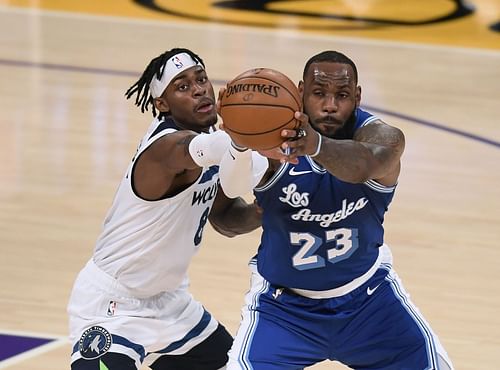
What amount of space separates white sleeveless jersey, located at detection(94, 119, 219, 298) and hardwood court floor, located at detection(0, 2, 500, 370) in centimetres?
134

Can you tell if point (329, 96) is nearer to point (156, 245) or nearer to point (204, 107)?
point (204, 107)

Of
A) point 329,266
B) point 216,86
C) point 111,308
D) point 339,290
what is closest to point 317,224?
point 329,266

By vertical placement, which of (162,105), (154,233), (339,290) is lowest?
(339,290)

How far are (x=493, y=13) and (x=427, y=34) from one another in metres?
1.82

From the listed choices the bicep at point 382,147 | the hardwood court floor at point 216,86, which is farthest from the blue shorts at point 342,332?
the hardwood court floor at point 216,86

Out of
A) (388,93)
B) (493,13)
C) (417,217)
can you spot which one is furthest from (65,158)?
(493,13)

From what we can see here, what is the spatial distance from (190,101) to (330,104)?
0.69 m

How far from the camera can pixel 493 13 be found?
55.1 feet

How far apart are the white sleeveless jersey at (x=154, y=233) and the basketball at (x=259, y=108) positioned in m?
0.83

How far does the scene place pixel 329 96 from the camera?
206 inches

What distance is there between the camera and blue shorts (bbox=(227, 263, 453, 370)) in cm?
528

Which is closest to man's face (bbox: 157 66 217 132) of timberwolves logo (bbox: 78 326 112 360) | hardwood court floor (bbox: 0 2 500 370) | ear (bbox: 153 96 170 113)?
ear (bbox: 153 96 170 113)

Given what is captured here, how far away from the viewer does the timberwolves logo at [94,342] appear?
17.5 feet

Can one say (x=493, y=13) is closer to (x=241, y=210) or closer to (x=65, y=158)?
(x=65, y=158)
